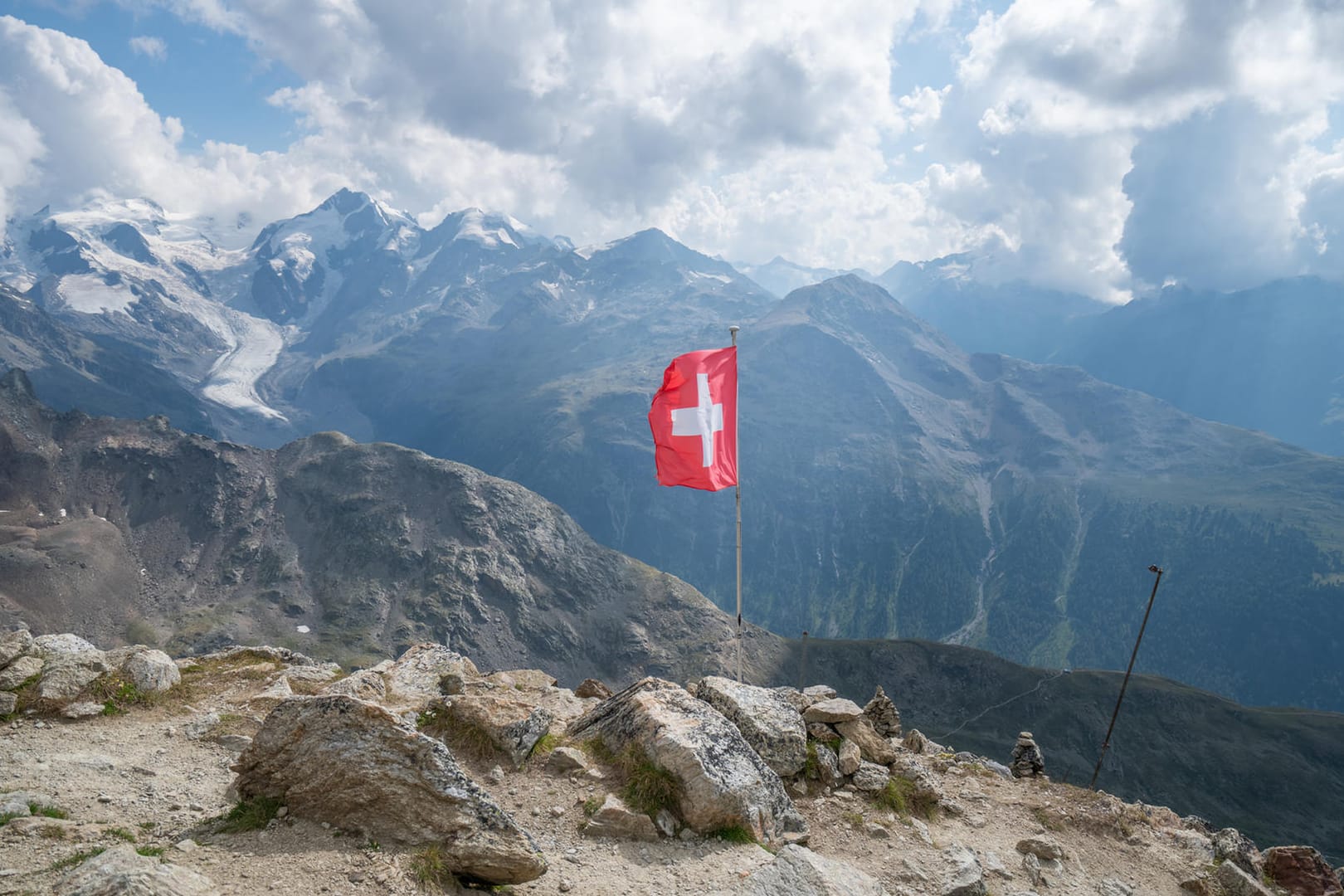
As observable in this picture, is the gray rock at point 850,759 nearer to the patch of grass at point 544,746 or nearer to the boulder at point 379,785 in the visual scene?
the patch of grass at point 544,746

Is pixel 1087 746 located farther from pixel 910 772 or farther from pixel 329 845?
pixel 329 845

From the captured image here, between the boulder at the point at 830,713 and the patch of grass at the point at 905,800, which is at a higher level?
the boulder at the point at 830,713

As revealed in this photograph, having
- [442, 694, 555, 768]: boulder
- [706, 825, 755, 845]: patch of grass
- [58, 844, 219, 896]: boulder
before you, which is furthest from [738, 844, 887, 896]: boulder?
[58, 844, 219, 896]: boulder

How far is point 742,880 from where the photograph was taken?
1298cm

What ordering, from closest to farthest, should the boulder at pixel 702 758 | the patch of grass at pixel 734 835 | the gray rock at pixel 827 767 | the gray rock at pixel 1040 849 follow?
the patch of grass at pixel 734 835 < the boulder at pixel 702 758 < the gray rock at pixel 1040 849 < the gray rock at pixel 827 767

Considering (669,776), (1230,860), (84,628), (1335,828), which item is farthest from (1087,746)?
(84,628)

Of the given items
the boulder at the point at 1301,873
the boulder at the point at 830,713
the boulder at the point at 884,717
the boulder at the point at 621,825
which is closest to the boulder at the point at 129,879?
the boulder at the point at 621,825

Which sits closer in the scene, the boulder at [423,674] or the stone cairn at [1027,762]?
the boulder at [423,674]

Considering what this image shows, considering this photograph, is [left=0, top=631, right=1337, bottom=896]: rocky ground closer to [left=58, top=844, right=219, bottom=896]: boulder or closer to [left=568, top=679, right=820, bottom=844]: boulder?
[left=58, top=844, right=219, bottom=896]: boulder

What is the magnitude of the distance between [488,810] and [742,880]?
16.0 feet

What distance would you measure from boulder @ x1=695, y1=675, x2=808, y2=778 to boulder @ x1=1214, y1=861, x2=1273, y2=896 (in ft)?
39.3

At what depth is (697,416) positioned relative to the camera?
23062mm

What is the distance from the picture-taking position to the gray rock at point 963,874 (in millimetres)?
15562

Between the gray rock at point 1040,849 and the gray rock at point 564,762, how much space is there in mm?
12126
